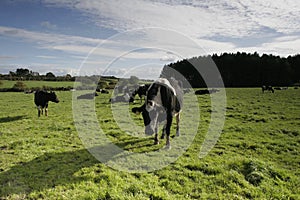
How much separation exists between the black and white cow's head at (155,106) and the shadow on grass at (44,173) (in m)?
2.24

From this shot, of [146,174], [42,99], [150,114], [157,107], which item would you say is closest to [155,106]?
[157,107]

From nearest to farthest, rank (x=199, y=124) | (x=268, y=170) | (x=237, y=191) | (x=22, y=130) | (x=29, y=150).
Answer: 1. (x=237, y=191)
2. (x=268, y=170)
3. (x=29, y=150)
4. (x=22, y=130)
5. (x=199, y=124)

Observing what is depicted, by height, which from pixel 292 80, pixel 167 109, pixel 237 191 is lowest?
pixel 237 191

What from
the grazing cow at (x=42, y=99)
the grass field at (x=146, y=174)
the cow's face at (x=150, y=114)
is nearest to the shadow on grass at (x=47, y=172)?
the grass field at (x=146, y=174)

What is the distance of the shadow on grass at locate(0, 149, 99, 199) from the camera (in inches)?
214

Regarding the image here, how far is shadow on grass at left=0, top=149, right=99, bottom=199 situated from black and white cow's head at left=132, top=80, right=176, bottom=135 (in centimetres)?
224

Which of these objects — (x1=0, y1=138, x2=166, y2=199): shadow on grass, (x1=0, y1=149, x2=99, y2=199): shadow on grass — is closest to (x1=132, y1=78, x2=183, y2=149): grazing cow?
(x1=0, y1=138, x2=166, y2=199): shadow on grass

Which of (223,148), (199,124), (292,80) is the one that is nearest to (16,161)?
(223,148)

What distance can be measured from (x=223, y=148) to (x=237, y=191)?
3.84 metres

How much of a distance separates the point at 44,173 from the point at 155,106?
4117 mm

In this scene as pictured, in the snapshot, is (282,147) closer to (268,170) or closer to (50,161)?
(268,170)

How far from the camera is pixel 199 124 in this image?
45.8ft

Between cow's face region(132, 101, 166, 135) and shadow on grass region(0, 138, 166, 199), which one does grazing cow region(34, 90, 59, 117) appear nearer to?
shadow on grass region(0, 138, 166, 199)

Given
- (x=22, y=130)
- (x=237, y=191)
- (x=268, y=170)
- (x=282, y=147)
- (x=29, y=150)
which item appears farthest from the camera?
(x=22, y=130)
